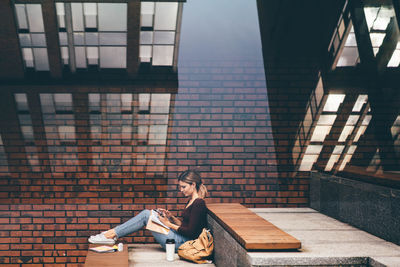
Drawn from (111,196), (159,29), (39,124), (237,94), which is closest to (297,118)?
(237,94)

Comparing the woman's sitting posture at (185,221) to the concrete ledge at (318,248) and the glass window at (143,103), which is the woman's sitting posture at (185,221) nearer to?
the concrete ledge at (318,248)

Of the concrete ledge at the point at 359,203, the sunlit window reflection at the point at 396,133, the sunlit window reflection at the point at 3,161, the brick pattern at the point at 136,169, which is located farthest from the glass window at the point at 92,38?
the sunlit window reflection at the point at 396,133

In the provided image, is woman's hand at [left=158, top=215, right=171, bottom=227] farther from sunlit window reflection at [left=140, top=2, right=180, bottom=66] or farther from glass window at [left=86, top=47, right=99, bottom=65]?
glass window at [left=86, top=47, right=99, bottom=65]

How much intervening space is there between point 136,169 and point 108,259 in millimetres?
1202

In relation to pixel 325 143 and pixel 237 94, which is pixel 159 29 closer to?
pixel 237 94

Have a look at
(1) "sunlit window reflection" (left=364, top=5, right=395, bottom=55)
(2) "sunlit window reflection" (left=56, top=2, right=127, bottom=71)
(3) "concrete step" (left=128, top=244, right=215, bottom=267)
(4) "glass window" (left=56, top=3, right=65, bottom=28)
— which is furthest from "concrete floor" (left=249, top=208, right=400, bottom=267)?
(4) "glass window" (left=56, top=3, right=65, bottom=28)

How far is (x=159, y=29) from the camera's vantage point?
4.84 m

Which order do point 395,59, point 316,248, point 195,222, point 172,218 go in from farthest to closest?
point 395,59
point 172,218
point 195,222
point 316,248

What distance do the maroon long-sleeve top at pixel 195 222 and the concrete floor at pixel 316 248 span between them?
0.30 metres

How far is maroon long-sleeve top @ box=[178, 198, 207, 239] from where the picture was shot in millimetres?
4121

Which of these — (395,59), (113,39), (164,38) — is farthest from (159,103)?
(395,59)

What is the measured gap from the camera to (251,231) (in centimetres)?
335

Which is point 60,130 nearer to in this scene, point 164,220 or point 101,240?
point 101,240

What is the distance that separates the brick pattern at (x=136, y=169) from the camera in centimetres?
488
